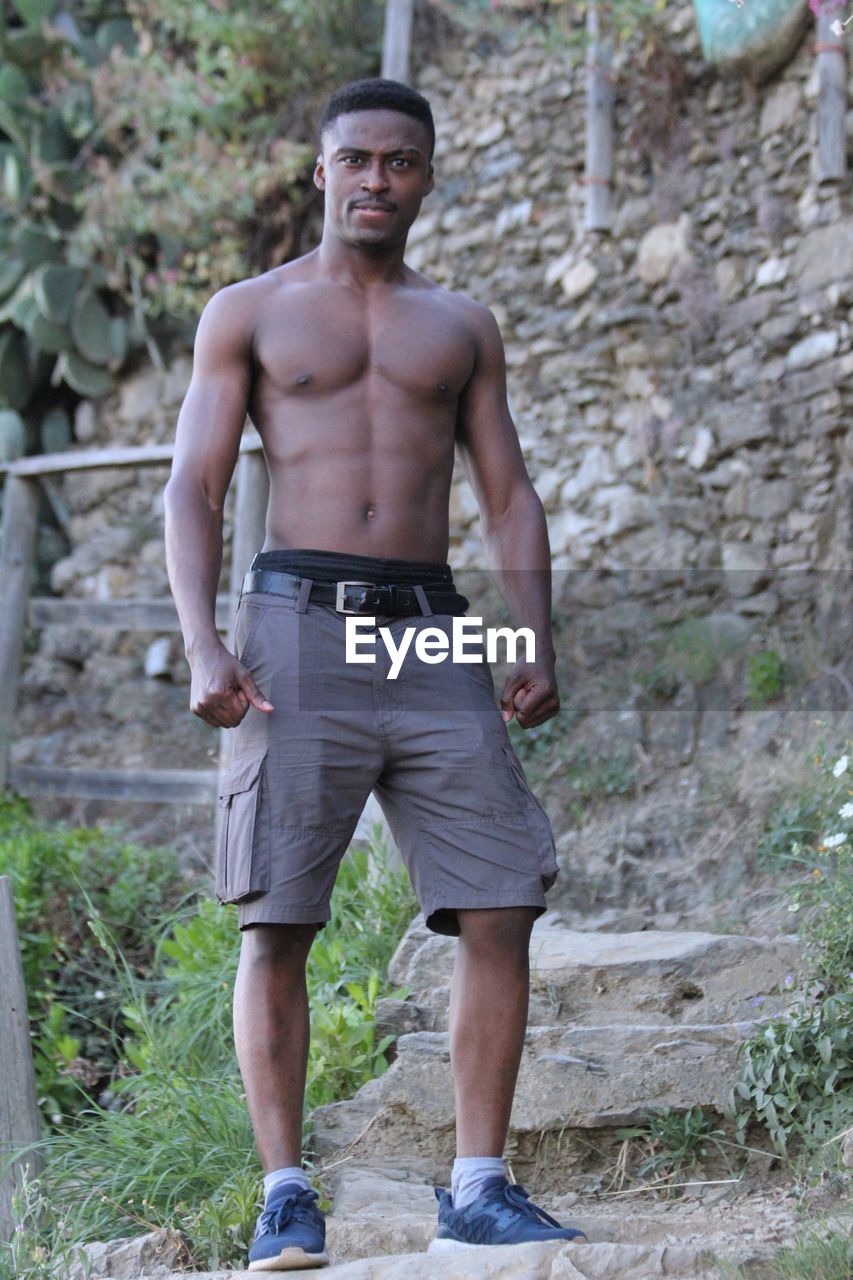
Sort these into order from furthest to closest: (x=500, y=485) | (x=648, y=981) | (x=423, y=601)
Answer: (x=648, y=981) → (x=500, y=485) → (x=423, y=601)

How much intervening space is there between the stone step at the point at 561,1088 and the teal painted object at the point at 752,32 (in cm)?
419

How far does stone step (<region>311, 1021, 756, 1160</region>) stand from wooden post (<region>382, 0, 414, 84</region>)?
5.28 metres

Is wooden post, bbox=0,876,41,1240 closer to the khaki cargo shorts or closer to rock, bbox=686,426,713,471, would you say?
the khaki cargo shorts

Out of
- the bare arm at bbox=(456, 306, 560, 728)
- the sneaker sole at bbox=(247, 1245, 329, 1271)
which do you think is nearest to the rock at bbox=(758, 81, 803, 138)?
the bare arm at bbox=(456, 306, 560, 728)

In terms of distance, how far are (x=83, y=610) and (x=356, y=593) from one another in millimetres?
3467

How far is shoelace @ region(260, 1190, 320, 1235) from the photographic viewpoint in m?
2.32

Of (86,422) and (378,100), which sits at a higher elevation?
(86,422)

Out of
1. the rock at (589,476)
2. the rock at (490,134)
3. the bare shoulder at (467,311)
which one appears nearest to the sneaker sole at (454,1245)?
the bare shoulder at (467,311)

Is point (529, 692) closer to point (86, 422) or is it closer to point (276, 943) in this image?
point (276, 943)

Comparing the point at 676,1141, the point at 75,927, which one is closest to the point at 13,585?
the point at 75,927

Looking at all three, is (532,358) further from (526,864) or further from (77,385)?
(526,864)

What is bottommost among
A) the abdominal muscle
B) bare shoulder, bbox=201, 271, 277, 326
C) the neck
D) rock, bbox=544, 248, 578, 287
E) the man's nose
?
the abdominal muscle

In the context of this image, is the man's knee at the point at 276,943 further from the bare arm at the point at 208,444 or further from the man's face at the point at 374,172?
the man's face at the point at 374,172

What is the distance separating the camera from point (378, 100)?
2.67 metres
